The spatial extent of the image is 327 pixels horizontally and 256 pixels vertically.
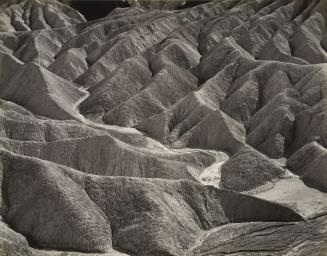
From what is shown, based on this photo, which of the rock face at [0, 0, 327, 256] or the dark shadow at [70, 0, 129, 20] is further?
the dark shadow at [70, 0, 129, 20]

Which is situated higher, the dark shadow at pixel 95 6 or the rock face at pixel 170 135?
the rock face at pixel 170 135

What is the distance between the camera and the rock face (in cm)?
1831

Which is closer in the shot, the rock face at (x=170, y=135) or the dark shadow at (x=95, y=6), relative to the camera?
the rock face at (x=170, y=135)

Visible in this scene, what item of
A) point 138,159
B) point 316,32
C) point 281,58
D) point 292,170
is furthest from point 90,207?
point 316,32

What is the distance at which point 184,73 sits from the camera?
38969 millimetres

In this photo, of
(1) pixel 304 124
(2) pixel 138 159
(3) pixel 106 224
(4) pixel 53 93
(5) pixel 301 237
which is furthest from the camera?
(4) pixel 53 93

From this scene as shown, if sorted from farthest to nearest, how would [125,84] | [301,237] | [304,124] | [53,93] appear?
[125,84] < [53,93] < [304,124] < [301,237]

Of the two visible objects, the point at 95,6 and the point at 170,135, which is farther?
the point at 95,6

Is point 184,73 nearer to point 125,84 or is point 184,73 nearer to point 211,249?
A: point 125,84

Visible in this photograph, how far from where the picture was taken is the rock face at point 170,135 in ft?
60.1

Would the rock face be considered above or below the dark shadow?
above

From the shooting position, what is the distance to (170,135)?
103 ft

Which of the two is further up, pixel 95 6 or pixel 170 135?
pixel 170 135

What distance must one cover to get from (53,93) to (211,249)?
18.7m
